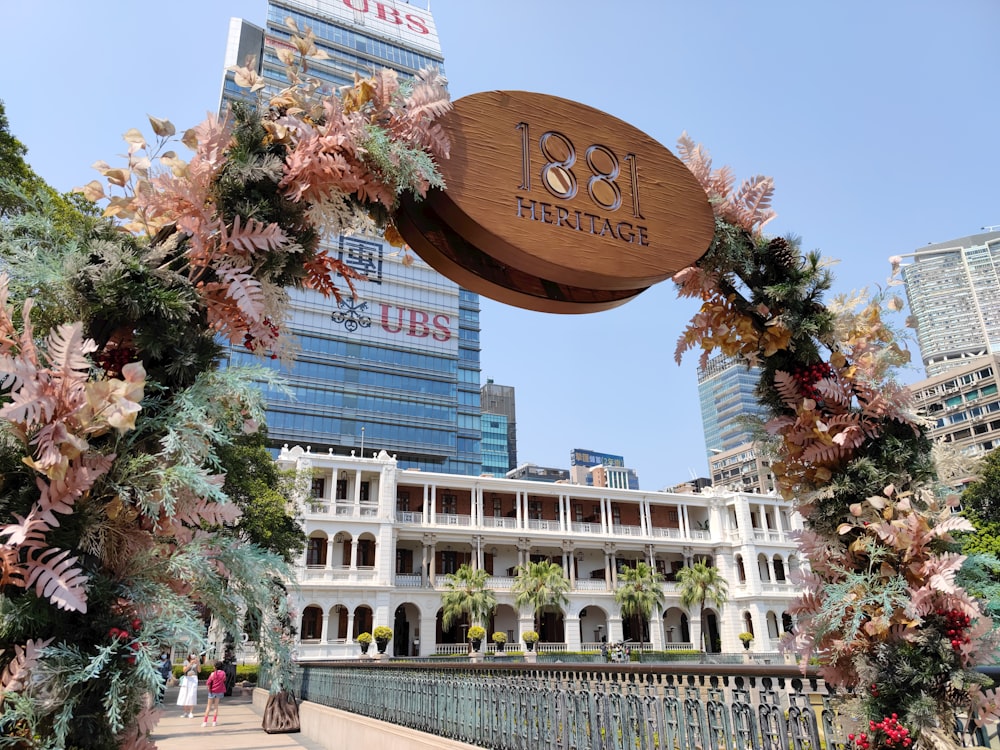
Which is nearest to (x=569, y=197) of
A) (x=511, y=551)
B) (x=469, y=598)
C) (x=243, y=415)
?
(x=243, y=415)

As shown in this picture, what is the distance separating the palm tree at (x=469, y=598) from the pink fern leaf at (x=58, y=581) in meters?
30.5

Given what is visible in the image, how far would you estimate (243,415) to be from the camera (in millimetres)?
2074

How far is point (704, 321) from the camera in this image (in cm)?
351

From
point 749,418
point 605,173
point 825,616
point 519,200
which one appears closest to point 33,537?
point 519,200

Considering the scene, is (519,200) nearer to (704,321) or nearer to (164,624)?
(704,321)

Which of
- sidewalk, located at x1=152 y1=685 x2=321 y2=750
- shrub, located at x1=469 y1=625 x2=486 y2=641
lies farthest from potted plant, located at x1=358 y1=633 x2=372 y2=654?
sidewalk, located at x1=152 y1=685 x2=321 y2=750

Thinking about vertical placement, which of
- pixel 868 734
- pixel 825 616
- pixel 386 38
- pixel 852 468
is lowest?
pixel 868 734

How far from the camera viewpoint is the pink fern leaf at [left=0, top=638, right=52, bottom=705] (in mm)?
1498

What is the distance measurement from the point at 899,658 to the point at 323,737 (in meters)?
8.81

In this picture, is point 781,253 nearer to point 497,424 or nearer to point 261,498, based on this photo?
point 261,498

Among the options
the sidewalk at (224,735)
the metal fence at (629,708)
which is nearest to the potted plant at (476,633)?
the sidewalk at (224,735)

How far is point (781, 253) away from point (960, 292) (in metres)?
156

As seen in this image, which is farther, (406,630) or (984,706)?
(406,630)

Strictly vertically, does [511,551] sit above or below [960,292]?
below
